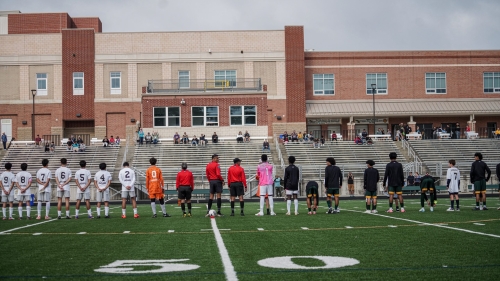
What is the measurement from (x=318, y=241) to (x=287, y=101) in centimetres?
4624

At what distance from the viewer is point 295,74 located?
58.4 meters

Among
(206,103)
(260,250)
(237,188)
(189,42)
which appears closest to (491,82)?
(206,103)

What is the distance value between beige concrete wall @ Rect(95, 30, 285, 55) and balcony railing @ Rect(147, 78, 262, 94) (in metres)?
2.90

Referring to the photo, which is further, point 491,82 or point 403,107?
point 491,82

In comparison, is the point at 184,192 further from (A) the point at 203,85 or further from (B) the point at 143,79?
(B) the point at 143,79

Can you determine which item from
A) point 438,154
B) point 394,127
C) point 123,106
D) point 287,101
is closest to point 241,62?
point 287,101

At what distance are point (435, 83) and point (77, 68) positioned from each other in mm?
32468

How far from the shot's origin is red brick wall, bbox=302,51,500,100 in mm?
60375

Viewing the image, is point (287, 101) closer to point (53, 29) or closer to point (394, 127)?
point (394, 127)

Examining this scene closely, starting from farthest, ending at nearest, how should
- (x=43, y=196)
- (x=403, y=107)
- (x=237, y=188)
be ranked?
(x=403, y=107) < (x=43, y=196) < (x=237, y=188)

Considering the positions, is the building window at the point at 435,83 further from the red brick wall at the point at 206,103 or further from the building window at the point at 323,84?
the red brick wall at the point at 206,103

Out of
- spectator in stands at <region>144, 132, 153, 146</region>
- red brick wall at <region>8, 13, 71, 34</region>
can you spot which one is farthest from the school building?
spectator in stands at <region>144, 132, 153, 146</region>

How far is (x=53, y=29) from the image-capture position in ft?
212

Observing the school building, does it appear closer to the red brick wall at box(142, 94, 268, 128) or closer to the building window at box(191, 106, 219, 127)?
the red brick wall at box(142, 94, 268, 128)
